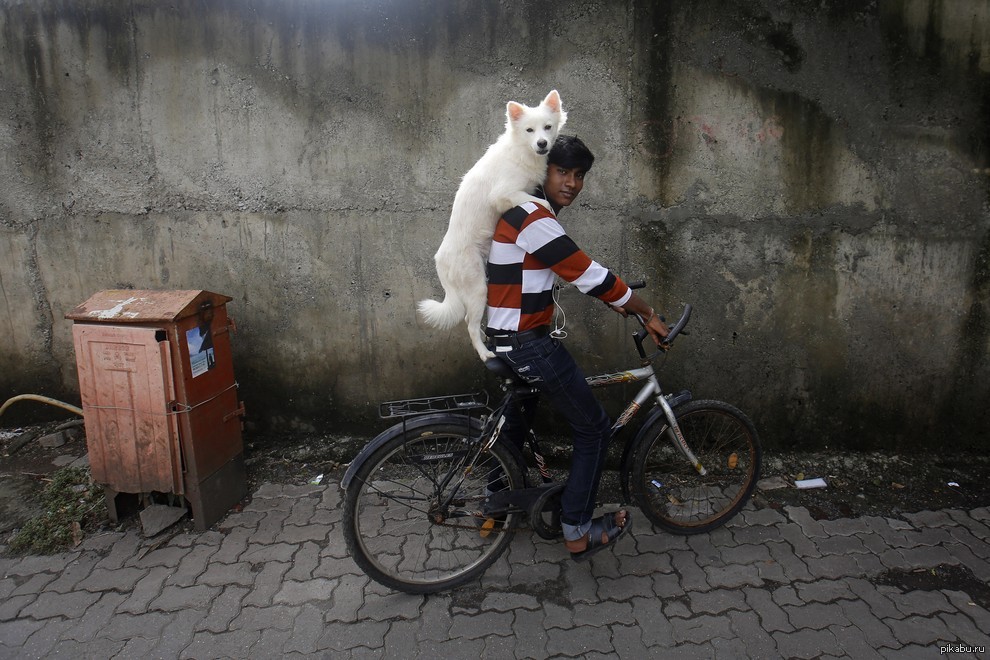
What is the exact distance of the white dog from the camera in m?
2.50

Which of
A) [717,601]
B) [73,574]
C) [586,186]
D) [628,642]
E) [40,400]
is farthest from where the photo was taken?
[40,400]

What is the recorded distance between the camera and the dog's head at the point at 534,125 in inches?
98.0

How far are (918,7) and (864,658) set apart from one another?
12.0 feet

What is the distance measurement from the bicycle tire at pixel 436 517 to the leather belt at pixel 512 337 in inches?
16.3

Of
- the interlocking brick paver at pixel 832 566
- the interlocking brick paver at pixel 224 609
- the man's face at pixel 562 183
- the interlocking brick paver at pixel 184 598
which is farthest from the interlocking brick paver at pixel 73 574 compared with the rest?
the interlocking brick paver at pixel 832 566

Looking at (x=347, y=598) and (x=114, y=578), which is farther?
(x=114, y=578)

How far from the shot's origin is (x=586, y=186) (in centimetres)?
367

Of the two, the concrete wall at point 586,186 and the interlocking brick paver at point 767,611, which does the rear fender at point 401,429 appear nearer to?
the concrete wall at point 586,186

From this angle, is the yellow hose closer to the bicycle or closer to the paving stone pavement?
the paving stone pavement

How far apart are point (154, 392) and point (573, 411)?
7.56 ft

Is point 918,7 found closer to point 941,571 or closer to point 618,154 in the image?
point 618,154

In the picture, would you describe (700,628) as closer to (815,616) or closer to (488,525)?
(815,616)

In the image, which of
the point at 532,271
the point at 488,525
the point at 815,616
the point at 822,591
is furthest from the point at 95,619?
the point at 822,591

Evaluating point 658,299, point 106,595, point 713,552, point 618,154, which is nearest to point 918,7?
point 618,154
